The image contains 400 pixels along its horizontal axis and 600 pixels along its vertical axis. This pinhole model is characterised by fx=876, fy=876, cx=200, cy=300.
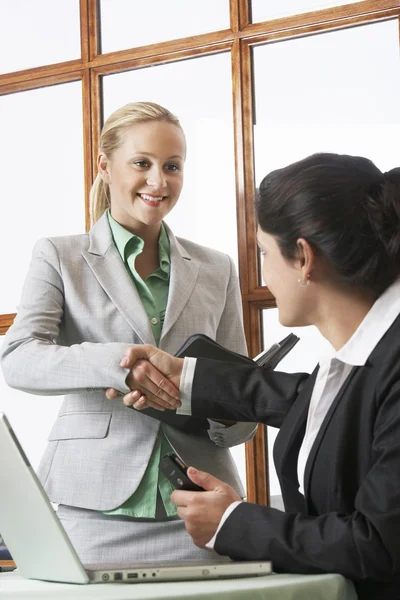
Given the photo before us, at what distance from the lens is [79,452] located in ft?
6.63

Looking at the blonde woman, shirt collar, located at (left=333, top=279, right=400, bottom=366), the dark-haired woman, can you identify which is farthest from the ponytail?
shirt collar, located at (left=333, top=279, right=400, bottom=366)

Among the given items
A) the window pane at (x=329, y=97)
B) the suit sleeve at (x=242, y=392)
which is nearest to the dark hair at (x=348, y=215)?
the suit sleeve at (x=242, y=392)

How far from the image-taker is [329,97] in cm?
279

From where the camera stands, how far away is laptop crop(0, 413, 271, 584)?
1217 millimetres

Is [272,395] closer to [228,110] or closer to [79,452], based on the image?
[79,452]

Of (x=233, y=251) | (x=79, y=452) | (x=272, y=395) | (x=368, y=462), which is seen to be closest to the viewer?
(x=368, y=462)

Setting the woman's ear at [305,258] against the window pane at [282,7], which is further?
the window pane at [282,7]

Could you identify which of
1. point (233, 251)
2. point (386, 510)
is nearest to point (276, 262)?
point (386, 510)

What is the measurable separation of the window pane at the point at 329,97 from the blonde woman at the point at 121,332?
24.9 inches

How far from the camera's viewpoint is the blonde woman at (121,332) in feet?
6.46

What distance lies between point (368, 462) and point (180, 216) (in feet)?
5.68

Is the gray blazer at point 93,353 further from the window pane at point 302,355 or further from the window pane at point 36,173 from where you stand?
the window pane at point 36,173

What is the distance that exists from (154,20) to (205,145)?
518mm

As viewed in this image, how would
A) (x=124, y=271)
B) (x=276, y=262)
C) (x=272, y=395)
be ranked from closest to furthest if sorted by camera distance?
1. (x=276, y=262)
2. (x=272, y=395)
3. (x=124, y=271)
